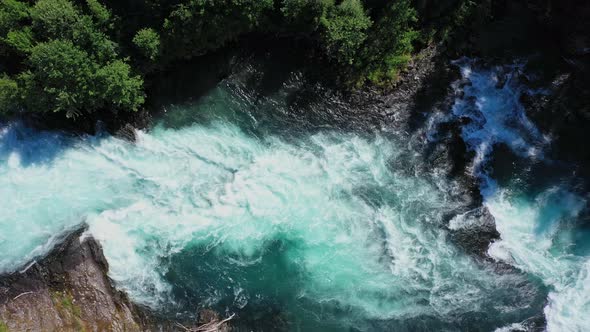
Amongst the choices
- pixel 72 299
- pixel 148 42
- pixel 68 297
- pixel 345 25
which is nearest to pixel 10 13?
pixel 148 42

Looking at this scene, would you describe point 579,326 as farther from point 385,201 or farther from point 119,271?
point 119,271

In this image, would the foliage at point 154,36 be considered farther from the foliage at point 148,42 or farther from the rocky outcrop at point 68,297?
the rocky outcrop at point 68,297

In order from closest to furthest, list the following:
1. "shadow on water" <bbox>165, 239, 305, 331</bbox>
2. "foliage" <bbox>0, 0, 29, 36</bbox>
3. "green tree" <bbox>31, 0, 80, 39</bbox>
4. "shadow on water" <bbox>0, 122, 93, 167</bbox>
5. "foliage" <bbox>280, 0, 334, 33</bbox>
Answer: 1. "green tree" <bbox>31, 0, 80, 39</bbox>
2. "foliage" <bbox>0, 0, 29, 36</bbox>
3. "shadow on water" <bbox>165, 239, 305, 331</bbox>
4. "foliage" <bbox>280, 0, 334, 33</bbox>
5. "shadow on water" <bbox>0, 122, 93, 167</bbox>

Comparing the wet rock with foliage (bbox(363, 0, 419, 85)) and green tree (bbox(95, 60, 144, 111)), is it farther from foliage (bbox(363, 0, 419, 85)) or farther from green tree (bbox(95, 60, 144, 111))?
green tree (bbox(95, 60, 144, 111))

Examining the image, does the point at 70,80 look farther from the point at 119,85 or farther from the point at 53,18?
the point at 53,18

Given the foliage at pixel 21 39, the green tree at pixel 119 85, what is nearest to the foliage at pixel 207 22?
the green tree at pixel 119 85

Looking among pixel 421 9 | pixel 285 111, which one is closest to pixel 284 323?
pixel 285 111

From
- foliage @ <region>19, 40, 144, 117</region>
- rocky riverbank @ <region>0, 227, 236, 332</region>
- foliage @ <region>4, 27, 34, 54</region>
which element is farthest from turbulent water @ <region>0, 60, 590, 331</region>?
foliage @ <region>4, 27, 34, 54</region>

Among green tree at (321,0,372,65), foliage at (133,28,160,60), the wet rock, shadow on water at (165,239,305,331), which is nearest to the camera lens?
shadow on water at (165,239,305,331)
